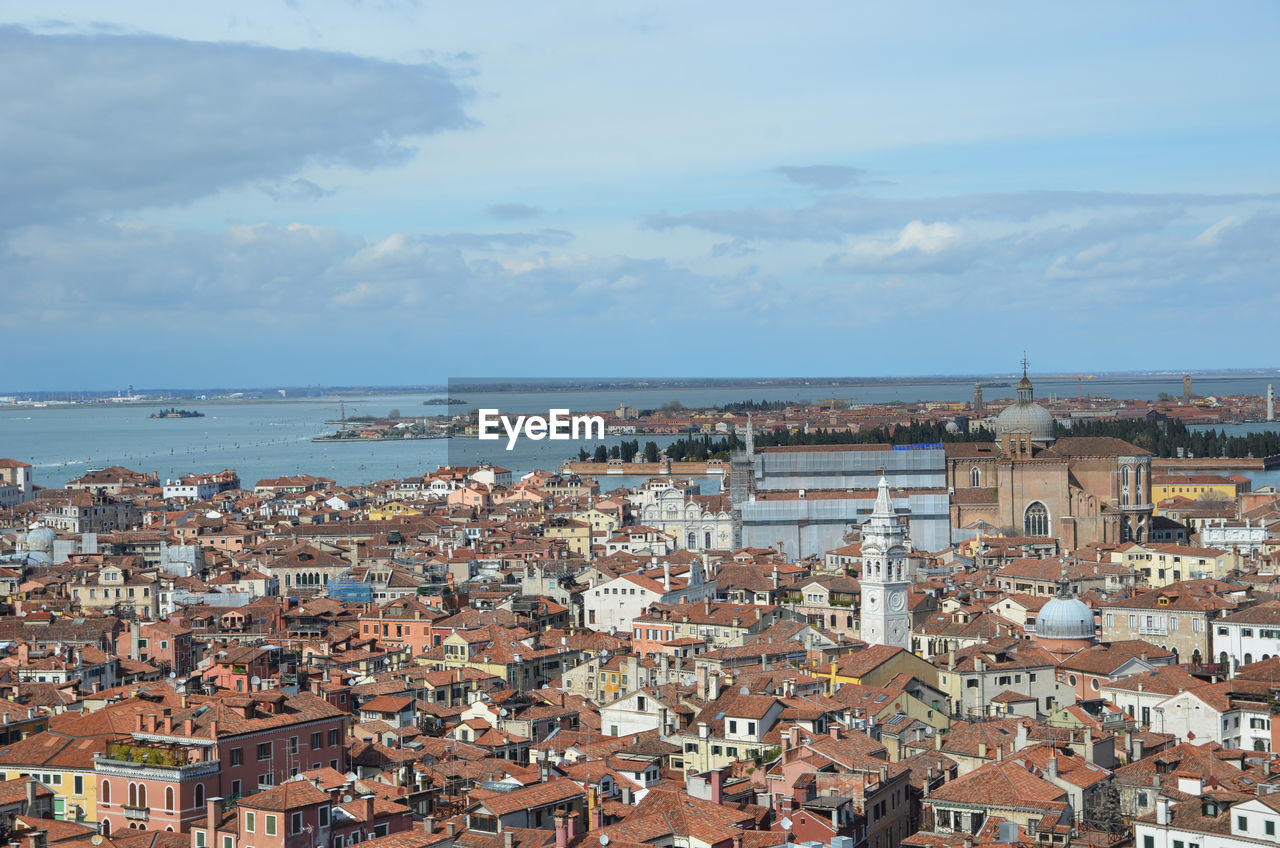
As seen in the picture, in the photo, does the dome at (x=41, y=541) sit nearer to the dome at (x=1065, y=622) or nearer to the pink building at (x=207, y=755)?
the dome at (x=1065, y=622)

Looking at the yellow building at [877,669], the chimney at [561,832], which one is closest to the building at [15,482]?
the yellow building at [877,669]

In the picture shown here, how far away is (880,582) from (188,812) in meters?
11.4

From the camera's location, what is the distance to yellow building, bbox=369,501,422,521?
51700 millimetres

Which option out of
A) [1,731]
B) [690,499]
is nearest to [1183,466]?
[690,499]

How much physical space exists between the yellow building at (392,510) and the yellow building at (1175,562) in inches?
961

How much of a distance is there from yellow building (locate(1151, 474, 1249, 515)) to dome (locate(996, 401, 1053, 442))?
774 centimetres

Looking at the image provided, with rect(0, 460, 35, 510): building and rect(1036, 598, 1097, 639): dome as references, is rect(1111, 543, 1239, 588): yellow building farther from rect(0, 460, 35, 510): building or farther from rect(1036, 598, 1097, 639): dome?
rect(0, 460, 35, 510): building

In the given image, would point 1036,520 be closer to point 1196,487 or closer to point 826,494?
point 826,494

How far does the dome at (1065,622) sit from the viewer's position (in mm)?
20688

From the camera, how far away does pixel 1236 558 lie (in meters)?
30.0

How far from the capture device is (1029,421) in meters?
44.8

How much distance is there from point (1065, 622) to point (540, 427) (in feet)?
326

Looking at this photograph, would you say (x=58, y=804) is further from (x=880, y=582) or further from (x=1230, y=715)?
(x=880, y=582)

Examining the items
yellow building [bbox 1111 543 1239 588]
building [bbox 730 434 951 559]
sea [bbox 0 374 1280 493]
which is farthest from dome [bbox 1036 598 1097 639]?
sea [bbox 0 374 1280 493]
